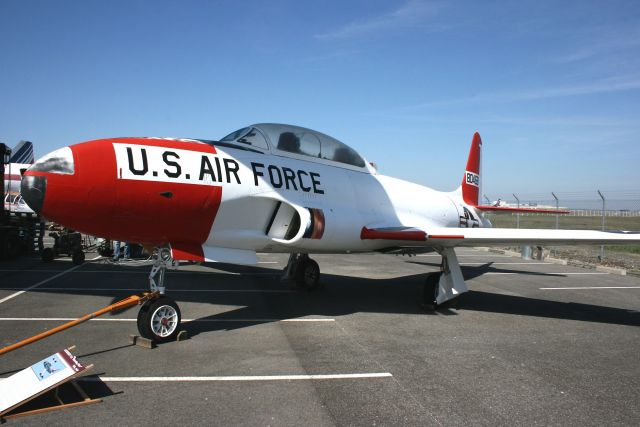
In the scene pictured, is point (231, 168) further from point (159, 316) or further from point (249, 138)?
point (159, 316)

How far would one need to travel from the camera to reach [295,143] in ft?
27.7

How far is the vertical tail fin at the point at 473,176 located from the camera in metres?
14.2

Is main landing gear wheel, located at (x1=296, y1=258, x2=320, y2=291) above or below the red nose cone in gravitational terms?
below

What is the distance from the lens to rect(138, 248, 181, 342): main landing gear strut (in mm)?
6281

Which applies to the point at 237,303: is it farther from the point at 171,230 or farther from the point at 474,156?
the point at 474,156

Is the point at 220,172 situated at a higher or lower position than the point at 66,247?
higher

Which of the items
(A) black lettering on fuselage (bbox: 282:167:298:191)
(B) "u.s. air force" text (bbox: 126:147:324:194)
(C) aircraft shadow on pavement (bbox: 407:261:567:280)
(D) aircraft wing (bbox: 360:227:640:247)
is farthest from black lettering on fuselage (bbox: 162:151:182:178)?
(C) aircraft shadow on pavement (bbox: 407:261:567:280)

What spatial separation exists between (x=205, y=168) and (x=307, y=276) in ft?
15.9

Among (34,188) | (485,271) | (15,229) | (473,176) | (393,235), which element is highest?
(473,176)

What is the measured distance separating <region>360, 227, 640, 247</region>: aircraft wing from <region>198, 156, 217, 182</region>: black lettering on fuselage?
3259mm

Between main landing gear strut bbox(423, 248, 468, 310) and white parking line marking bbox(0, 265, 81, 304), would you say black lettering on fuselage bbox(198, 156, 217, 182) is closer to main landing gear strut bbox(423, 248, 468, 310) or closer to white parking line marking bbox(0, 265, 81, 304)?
main landing gear strut bbox(423, 248, 468, 310)

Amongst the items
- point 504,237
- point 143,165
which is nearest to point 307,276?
point 504,237

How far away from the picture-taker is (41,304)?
8742mm

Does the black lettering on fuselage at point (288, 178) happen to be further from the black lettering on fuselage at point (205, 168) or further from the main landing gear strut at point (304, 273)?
the main landing gear strut at point (304, 273)
